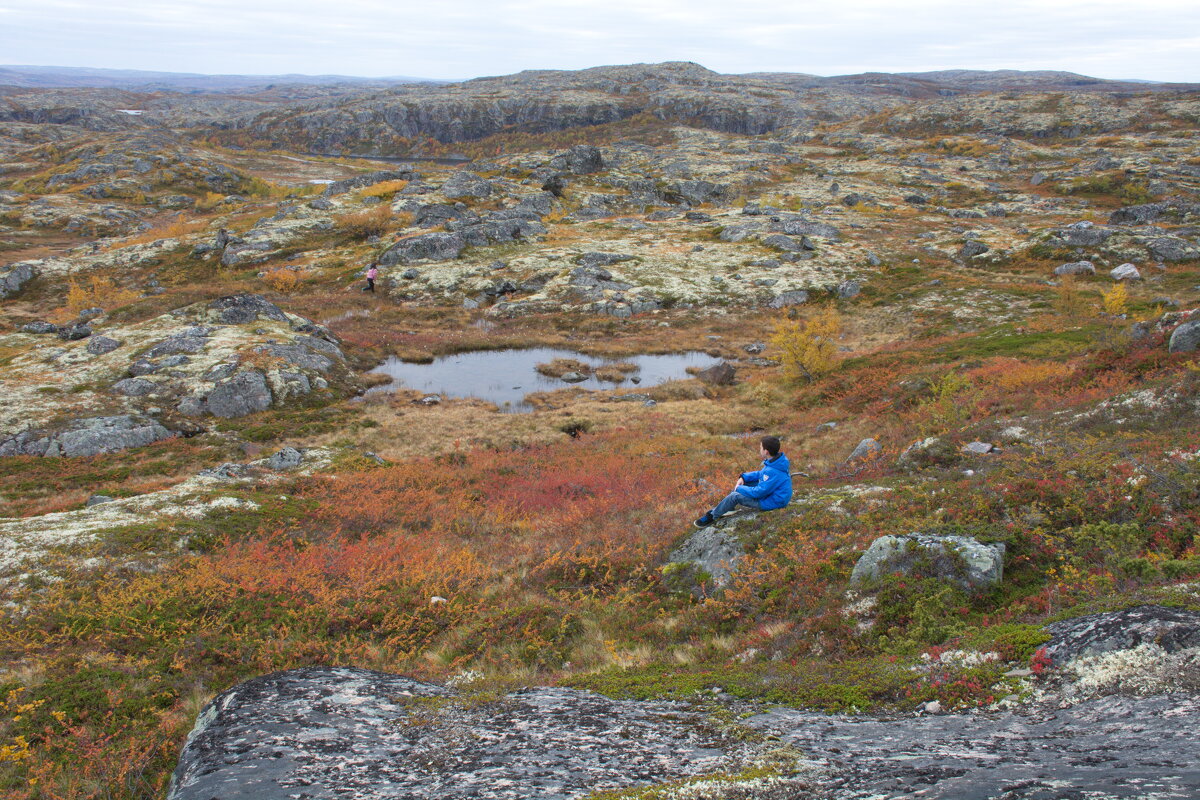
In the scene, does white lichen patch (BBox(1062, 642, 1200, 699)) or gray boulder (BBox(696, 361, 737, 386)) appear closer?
white lichen patch (BBox(1062, 642, 1200, 699))

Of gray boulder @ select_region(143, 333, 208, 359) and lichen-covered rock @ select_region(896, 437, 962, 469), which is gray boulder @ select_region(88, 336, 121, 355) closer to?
gray boulder @ select_region(143, 333, 208, 359)

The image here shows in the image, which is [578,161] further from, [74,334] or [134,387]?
[134,387]

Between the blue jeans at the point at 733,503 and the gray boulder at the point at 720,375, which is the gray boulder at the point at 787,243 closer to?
the gray boulder at the point at 720,375

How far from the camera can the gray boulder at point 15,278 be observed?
2335 inches

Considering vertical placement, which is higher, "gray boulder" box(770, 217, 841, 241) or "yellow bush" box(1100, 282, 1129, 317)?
"gray boulder" box(770, 217, 841, 241)

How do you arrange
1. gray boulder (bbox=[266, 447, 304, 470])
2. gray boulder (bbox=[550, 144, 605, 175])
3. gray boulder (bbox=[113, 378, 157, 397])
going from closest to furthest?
gray boulder (bbox=[266, 447, 304, 470]) < gray boulder (bbox=[113, 378, 157, 397]) < gray boulder (bbox=[550, 144, 605, 175])

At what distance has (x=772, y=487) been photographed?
15.0 meters

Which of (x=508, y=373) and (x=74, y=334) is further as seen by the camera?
(x=508, y=373)

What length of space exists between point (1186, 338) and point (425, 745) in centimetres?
2675

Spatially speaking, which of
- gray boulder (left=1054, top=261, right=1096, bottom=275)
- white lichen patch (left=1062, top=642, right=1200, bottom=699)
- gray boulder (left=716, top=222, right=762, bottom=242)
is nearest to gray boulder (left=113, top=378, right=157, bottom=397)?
white lichen patch (left=1062, top=642, right=1200, bottom=699)

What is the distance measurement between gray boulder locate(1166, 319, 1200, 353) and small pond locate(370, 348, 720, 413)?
29211 mm

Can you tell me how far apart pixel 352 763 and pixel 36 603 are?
1046 centimetres

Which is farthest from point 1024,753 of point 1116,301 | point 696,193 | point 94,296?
point 696,193

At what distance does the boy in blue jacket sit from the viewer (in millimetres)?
14958
